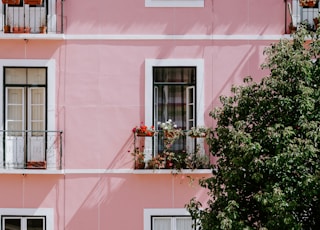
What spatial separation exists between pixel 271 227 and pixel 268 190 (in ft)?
2.25

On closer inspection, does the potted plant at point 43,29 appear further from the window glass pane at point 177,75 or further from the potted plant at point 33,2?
the window glass pane at point 177,75

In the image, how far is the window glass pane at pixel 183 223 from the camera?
2005cm

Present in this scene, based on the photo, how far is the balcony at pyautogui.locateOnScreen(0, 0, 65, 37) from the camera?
20.0 m

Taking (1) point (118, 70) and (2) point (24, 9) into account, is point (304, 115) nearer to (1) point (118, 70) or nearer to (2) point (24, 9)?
(1) point (118, 70)

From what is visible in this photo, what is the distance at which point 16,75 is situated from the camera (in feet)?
66.2

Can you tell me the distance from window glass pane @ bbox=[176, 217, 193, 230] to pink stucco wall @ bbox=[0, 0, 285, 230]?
1.34 feet

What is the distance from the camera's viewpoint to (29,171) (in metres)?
19.5

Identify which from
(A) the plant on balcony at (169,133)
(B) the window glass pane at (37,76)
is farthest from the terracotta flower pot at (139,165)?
(B) the window glass pane at (37,76)

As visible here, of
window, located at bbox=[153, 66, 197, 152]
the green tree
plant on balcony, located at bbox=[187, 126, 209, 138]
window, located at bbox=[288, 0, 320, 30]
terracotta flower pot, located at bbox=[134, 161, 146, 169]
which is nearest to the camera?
the green tree

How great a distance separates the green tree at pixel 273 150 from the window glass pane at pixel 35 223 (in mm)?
4514

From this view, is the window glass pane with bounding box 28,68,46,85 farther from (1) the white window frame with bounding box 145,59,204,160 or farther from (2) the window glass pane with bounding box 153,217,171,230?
(2) the window glass pane with bounding box 153,217,171,230

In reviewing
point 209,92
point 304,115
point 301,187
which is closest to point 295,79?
point 304,115

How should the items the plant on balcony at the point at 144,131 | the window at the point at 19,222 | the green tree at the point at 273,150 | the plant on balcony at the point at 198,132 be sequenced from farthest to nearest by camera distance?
the window at the point at 19,222 → the plant on balcony at the point at 144,131 → the plant on balcony at the point at 198,132 → the green tree at the point at 273,150

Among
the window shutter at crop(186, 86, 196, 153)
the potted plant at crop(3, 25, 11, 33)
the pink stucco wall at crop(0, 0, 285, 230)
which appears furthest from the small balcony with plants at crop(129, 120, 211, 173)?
the potted plant at crop(3, 25, 11, 33)
